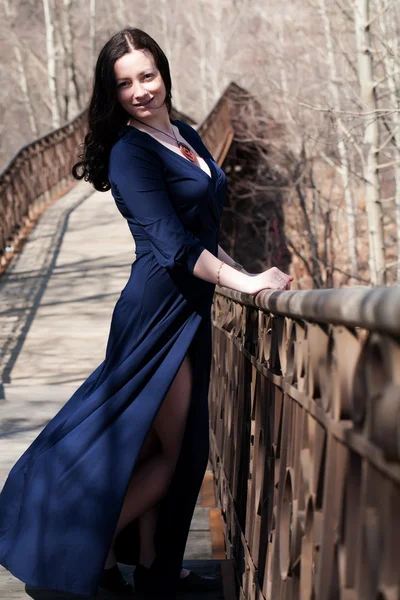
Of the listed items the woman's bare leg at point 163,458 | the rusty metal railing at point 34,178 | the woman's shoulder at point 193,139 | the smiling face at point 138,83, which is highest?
the rusty metal railing at point 34,178

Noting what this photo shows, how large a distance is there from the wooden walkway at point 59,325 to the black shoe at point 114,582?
3 cm

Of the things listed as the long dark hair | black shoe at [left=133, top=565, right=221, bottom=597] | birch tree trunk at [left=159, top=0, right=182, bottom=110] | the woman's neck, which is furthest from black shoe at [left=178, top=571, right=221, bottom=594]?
birch tree trunk at [left=159, top=0, right=182, bottom=110]

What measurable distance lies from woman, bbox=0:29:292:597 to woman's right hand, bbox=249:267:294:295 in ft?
0.08

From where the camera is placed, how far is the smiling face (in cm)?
287

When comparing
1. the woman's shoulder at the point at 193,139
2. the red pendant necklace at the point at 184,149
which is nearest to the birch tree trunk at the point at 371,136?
the woman's shoulder at the point at 193,139

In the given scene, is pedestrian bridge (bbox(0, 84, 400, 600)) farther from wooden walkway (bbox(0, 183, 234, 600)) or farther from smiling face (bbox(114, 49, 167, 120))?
smiling face (bbox(114, 49, 167, 120))

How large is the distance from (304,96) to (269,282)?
23750 mm

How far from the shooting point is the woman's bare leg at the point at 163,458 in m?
2.94

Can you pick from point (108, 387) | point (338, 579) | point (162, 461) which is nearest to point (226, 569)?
point (162, 461)

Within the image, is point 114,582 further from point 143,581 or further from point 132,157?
point 132,157

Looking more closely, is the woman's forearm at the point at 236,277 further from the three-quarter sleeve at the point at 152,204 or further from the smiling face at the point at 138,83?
the smiling face at the point at 138,83

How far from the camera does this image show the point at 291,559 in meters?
2.01

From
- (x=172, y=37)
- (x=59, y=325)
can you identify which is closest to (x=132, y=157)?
(x=59, y=325)

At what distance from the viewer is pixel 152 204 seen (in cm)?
275
